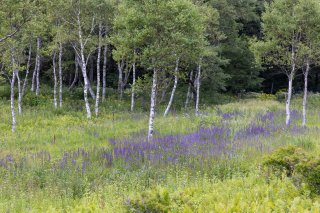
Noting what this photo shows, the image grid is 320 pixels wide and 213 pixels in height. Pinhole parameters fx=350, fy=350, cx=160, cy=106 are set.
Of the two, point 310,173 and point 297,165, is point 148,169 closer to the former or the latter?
point 297,165

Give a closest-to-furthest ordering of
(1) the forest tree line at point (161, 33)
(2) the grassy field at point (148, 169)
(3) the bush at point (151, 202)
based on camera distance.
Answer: (3) the bush at point (151, 202)
(2) the grassy field at point (148, 169)
(1) the forest tree line at point (161, 33)

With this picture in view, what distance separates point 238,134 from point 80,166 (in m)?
7.58

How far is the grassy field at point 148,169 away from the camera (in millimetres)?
6238

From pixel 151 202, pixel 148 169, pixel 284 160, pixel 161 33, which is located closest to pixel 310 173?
pixel 284 160

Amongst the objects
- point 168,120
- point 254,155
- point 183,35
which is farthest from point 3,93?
point 254,155

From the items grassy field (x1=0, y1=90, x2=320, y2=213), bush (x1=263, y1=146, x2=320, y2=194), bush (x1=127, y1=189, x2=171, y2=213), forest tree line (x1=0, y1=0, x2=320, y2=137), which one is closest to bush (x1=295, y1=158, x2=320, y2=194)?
bush (x1=263, y1=146, x2=320, y2=194)

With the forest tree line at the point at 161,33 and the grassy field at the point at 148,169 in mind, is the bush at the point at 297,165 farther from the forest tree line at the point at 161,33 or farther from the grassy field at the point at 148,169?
the forest tree line at the point at 161,33

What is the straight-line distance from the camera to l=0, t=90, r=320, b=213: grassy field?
20.5 ft

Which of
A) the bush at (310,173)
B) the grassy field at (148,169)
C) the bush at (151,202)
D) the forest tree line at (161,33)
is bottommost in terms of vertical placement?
the grassy field at (148,169)

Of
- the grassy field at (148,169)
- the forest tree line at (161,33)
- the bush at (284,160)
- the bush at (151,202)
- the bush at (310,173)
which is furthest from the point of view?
the forest tree line at (161,33)

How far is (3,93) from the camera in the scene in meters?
29.0

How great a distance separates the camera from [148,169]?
9.40m

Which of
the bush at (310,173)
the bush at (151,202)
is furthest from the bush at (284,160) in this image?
the bush at (151,202)

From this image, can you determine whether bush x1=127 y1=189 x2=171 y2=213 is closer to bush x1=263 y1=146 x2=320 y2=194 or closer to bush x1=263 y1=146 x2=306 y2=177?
bush x1=263 y1=146 x2=320 y2=194
